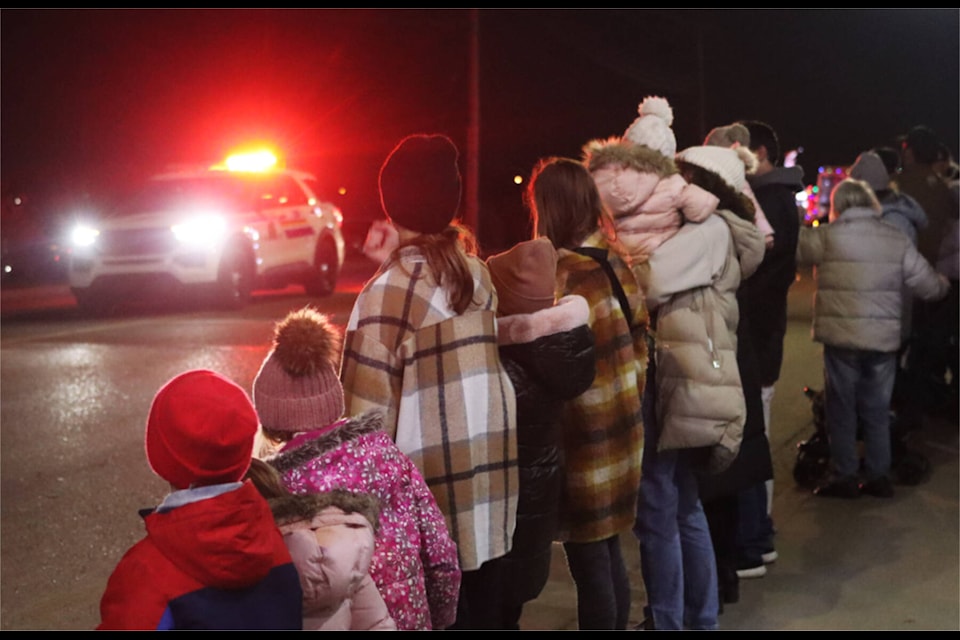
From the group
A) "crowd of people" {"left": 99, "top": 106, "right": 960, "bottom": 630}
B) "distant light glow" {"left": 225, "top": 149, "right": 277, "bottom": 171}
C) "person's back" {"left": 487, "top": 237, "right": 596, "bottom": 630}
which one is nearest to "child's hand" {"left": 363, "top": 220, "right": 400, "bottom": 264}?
"crowd of people" {"left": 99, "top": 106, "right": 960, "bottom": 630}

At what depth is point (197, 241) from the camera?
14.9 m

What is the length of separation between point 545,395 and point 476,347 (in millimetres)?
396

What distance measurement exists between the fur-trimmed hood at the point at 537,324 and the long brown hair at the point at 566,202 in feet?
1.81

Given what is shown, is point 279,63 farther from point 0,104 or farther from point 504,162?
point 504,162

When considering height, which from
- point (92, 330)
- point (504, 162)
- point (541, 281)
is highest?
point (504, 162)

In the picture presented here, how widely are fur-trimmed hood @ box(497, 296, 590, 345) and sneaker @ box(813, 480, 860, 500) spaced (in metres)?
4.03

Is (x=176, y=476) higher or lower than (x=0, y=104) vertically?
lower

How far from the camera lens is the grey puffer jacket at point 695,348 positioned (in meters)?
4.61

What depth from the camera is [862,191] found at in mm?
6797

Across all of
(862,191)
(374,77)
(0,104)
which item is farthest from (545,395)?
(374,77)

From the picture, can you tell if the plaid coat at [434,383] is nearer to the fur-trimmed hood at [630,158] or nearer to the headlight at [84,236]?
the fur-trimmed hood at [630,158]

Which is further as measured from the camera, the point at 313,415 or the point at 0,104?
the point at 0,104

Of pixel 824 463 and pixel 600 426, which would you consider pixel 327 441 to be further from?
pixel 824 463
